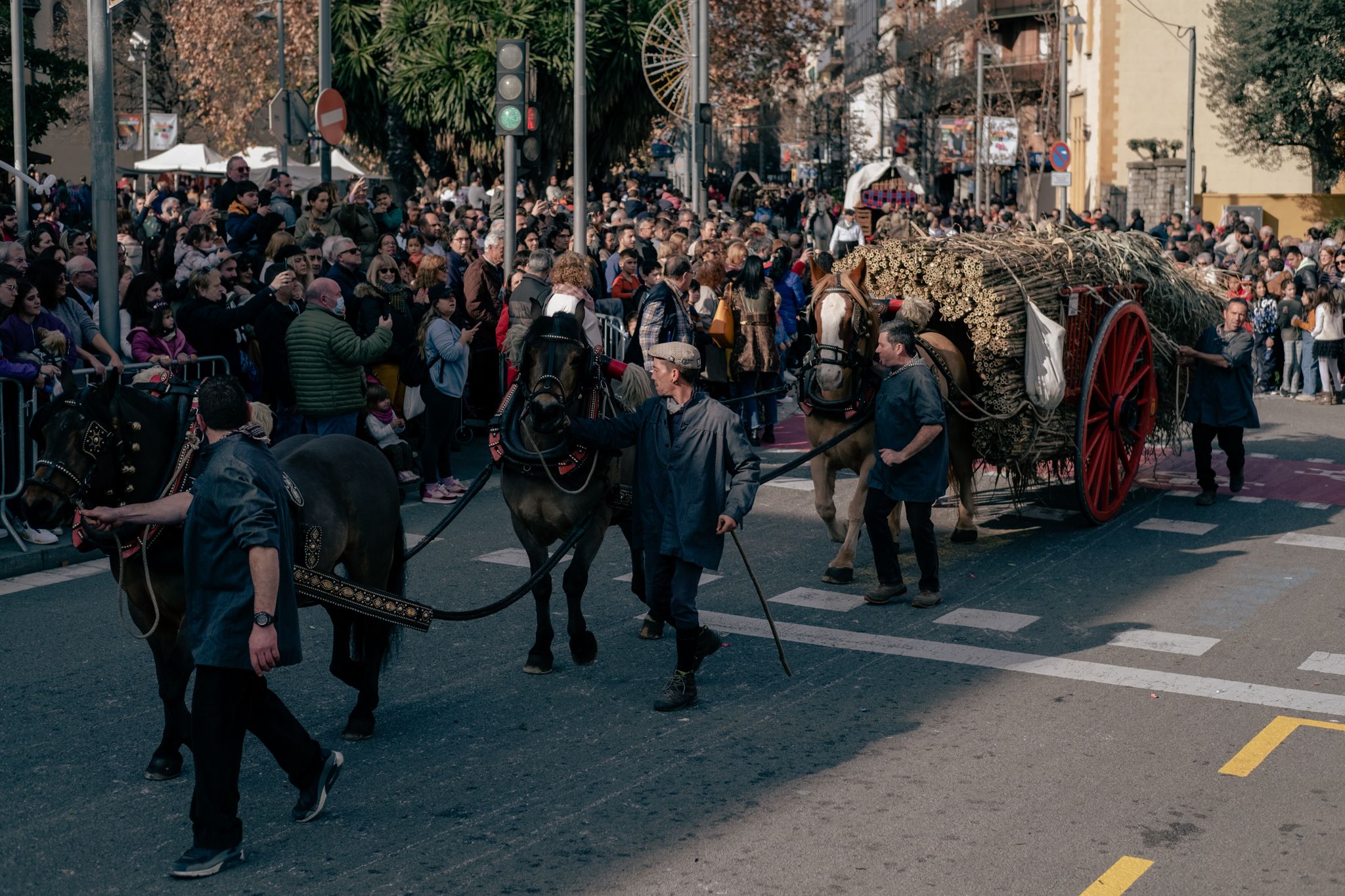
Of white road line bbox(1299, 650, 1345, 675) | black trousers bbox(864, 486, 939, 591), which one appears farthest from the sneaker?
white road line bbox(1299, 650, 1345, 675)

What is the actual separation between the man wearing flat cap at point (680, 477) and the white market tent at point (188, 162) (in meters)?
24.9

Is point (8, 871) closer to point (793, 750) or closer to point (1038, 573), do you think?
point (793, 750)

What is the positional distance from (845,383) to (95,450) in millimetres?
5158

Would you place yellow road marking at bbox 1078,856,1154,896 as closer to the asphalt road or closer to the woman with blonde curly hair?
the asphalt road

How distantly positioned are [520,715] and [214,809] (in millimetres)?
1977

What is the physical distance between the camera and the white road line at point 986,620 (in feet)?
28.6

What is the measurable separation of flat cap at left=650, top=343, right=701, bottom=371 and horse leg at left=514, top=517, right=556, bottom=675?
1.20 meters

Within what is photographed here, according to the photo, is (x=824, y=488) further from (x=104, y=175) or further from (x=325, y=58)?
(x=325, y=58)

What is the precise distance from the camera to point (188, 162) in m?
30.7

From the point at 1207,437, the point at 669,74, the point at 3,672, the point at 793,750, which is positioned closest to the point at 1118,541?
the point at 1207,437

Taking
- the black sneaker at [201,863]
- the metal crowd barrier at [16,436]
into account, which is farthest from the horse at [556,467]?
the metal crowd barrier at [16,436]

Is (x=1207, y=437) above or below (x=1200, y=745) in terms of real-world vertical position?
above

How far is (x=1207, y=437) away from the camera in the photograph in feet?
40.3

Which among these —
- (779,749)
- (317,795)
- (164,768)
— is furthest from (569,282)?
(317,795)
